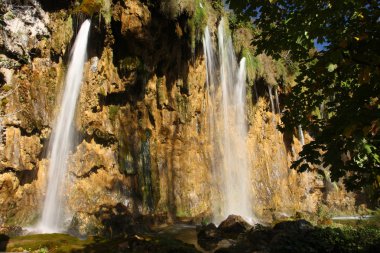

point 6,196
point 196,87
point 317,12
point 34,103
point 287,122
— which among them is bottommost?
point 6,196

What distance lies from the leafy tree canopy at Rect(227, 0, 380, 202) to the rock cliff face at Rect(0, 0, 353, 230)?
7826mm

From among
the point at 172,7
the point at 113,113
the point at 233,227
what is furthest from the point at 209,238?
the point at 172,7

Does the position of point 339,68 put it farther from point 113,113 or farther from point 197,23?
point 197,23

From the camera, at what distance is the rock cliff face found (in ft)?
38.6

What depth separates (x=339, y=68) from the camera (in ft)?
13.9

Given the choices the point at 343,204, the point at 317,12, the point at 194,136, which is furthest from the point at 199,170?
the point at 343,204

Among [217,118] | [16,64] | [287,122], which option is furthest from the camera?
[217,118]

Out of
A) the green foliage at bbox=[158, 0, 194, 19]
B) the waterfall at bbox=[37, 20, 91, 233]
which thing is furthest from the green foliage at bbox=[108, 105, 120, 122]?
the green foliage at bbox=[158, 0, 194, 19]

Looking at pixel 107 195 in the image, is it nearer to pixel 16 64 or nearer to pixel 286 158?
pixel 16 64

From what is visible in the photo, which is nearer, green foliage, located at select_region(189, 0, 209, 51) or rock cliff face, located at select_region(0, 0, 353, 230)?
rock cliff face, located at select_region(0, 0, 353, 230)

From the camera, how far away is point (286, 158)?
82.5 feet

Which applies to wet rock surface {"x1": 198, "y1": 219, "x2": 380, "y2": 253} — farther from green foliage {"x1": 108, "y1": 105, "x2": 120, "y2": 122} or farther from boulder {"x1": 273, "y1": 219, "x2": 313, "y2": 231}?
green foliage {"x1": 108, "y1": 105, "x2": 120, "y2": 122}

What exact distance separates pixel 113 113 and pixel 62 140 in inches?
106

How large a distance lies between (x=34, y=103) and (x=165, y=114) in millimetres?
6258
